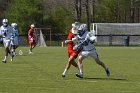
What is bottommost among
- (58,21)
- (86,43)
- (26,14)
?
(58,21)

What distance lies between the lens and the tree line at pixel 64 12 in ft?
221

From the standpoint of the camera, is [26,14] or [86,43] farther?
[26,14]

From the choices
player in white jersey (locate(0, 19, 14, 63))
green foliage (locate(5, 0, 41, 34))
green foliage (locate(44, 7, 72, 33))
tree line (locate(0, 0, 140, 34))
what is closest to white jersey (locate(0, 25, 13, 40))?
player in white jersey (locate(0, 19, 14, 63))

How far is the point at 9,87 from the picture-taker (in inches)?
566

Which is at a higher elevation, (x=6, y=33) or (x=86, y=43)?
(x=86, y=43)

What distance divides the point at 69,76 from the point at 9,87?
395 cm

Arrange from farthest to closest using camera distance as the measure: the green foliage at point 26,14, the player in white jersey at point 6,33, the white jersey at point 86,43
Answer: the green foliage at point 26,14 → the player in white jersey at point 6,33 → the white jersey at point 86,43

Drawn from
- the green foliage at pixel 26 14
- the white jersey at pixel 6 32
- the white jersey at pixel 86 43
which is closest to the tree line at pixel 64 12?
the green foliage at pixel 26 14

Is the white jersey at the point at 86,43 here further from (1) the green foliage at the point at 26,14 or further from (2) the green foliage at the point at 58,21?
(2) the green foliage at the point at 58,21

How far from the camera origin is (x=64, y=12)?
2918 inches

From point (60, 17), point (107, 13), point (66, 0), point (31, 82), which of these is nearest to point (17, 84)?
point (31, 82)

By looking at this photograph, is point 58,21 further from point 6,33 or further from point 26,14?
point 6,33

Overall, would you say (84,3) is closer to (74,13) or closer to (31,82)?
(74,13)

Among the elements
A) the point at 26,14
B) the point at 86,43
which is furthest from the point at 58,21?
the point at 86,43
